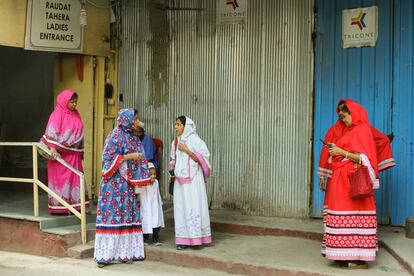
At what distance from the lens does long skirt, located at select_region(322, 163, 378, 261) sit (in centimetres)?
521

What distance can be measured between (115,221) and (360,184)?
8.87 ft

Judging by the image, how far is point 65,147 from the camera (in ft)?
24.1

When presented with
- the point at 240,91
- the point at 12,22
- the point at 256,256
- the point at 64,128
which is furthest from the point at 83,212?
the point at 12,22

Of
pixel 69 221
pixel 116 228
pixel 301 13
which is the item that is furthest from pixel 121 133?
pixel 301 13

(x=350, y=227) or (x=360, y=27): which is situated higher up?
(x=360, y=27)

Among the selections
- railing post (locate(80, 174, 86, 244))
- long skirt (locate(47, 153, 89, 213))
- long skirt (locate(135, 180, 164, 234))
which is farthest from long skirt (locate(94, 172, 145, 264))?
long skirt (locate(47, 153, 89, 213))

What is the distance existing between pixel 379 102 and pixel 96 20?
15.8ft

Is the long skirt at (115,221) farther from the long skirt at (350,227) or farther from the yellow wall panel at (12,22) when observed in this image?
the yellow wall panel at (12,22)

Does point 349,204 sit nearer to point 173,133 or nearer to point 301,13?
point 301,13

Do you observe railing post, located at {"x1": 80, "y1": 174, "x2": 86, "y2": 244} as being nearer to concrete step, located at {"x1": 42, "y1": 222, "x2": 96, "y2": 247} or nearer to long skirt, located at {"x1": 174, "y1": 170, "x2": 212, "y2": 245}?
concrete step, located at {"x1": 42, "y1": 222, "x2": 96, "y2": 247}

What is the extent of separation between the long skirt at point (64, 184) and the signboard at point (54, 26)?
199 centimetres

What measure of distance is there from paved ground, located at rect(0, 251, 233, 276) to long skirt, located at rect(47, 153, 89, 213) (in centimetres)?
82

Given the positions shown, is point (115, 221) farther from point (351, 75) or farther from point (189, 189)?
point (351, 75)

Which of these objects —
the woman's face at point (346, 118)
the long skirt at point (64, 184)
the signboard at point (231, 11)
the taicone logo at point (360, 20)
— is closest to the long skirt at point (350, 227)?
the woman's face at point (346, 118)
